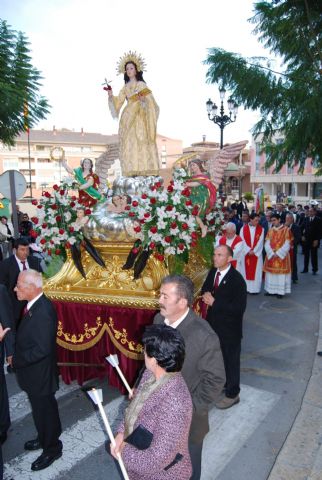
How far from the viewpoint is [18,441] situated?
386 cm

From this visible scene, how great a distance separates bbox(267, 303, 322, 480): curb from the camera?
3242mm

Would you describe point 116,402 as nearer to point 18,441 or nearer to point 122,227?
point 18,441

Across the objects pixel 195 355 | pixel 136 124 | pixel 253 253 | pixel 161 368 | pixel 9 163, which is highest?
pixel 9 163

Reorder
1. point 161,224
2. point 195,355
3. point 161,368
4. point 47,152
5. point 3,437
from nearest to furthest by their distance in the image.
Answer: point 161,368 < point 195,355 < point 3,437 < point 161,224 < point 47,152

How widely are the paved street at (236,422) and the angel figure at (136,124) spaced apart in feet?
9.68

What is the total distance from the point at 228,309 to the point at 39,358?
6.12 feet

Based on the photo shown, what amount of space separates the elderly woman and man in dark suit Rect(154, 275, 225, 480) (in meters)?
0.45

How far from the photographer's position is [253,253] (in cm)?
956

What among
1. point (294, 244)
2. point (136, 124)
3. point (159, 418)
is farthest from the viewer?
point (294, 244)

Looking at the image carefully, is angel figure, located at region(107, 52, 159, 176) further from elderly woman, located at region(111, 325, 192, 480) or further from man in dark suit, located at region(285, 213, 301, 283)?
Result: man in dark suit, located at region(285, 213, 301, 283)

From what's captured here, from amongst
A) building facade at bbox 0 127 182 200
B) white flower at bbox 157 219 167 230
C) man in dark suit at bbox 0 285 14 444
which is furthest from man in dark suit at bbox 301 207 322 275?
building facade at bbox 0 127 182 200

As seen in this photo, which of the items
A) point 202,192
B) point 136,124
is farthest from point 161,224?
point 136,124

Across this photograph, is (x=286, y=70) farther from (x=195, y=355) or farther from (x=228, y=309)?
(x=195, y=355)

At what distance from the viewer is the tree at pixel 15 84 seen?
32.4 feet
